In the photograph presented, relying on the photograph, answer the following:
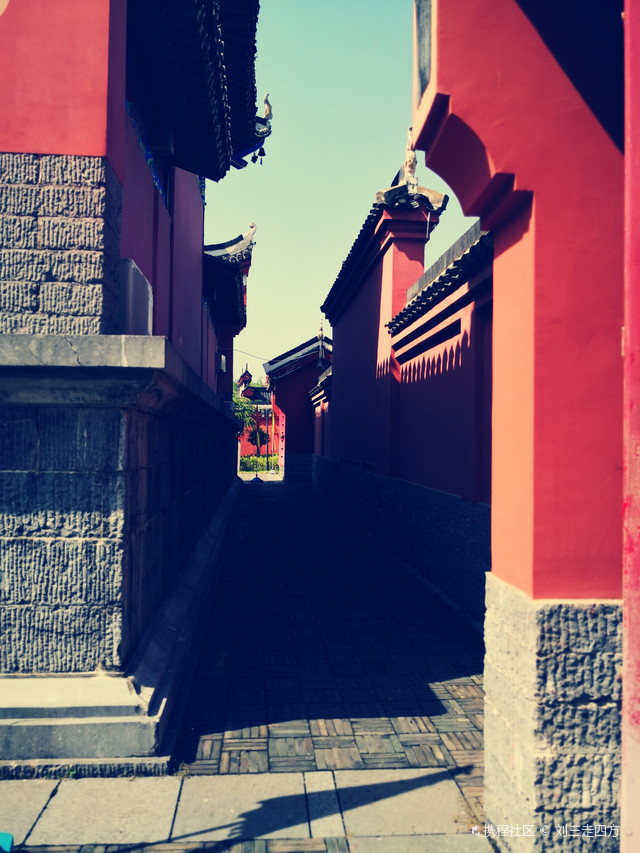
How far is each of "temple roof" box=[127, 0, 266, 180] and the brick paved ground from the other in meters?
4.46

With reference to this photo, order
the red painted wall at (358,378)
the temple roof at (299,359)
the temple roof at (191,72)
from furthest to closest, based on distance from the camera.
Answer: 1. the temple roof at (299,359)
2. the red painted wall at (358,378)
3. the temple roof at (191,72)

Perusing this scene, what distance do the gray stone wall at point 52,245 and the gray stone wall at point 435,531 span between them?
4037 mm

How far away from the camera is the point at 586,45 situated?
8.84 feet

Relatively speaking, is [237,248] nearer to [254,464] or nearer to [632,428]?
[632,428]

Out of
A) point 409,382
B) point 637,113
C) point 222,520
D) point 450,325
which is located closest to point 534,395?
point 637,113

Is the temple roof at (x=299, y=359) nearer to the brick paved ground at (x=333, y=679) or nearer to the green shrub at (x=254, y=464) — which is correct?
the green shrub at (x=254, y=464)

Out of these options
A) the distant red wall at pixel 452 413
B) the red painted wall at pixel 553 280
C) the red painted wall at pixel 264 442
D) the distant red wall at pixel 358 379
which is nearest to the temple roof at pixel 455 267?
the distant red wall at pixel 452 413

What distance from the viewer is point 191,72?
4.70 m

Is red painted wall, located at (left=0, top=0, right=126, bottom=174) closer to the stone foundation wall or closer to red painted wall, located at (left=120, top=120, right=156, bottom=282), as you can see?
red painted wall, located at (left=120, top=120, right=156, bottom=282)

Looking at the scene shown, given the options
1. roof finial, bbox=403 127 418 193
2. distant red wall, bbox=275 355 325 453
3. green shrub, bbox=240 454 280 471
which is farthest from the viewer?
green shrub, bbox=240 454 280 471

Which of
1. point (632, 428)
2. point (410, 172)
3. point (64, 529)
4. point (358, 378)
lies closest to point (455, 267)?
point (410, 172)

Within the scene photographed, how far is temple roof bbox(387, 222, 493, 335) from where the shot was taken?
5.75m

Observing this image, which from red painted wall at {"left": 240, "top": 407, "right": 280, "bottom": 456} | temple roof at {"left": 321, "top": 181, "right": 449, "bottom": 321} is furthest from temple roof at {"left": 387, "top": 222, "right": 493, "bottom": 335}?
red painted wall at {"left": 240, "top": 407, "right": 280, "bottom": 456}

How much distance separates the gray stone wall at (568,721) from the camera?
8.30 feet
